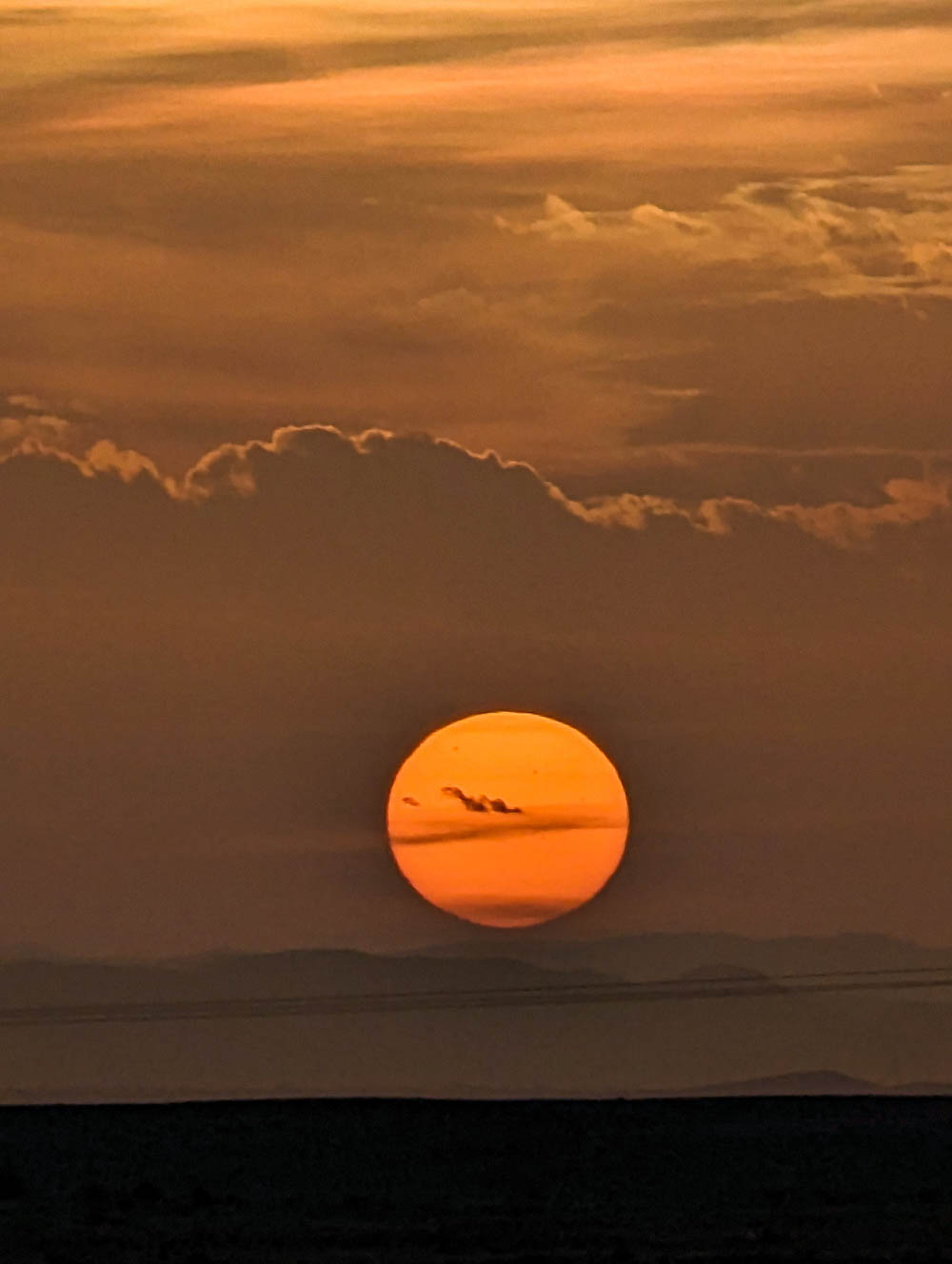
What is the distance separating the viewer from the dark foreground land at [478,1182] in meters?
25.1

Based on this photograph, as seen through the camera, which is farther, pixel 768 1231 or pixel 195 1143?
pixel 195 1143

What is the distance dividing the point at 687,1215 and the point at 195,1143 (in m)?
15.6

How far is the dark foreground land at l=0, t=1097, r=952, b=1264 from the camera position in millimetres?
25109

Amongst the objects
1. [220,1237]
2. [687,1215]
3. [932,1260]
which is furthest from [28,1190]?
[932,1260]

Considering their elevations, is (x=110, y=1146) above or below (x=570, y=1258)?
above

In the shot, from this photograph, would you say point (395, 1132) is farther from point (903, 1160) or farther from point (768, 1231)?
point (768, 1231)

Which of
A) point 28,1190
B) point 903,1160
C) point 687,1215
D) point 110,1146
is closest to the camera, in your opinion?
point 687,1215

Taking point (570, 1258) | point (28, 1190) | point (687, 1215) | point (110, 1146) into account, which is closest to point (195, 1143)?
point (110, 1146)

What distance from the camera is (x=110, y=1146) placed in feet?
135

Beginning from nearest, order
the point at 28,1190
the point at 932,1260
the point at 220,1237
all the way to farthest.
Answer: the point at 932,1260
the point at 220,1237
the point at 28,1190

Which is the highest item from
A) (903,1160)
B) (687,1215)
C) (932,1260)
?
(903,1160)

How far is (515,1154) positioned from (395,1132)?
4.30 metres

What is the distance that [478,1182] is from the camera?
1302 inches

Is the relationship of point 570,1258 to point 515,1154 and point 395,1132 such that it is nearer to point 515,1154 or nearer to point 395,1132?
point 515,1154
